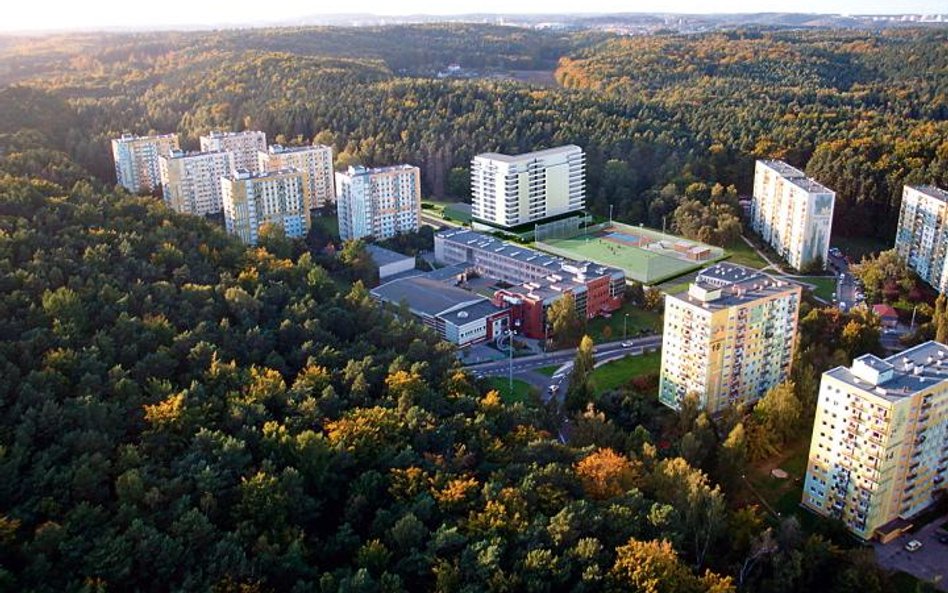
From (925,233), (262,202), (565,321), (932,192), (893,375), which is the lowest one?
(565,321)

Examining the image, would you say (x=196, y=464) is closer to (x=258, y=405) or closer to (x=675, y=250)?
(x=258, y=405)

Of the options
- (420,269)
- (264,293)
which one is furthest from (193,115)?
(264,293)

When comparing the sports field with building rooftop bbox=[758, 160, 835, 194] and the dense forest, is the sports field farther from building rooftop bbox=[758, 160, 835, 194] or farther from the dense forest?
the dense forest

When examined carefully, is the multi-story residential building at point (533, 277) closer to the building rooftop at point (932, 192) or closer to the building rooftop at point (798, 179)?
the building rooftop at point (798, 179)

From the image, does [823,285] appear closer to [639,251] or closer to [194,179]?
[639,251]

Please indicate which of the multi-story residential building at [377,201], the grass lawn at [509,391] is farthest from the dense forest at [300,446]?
the multi-story residential building at [377,201]

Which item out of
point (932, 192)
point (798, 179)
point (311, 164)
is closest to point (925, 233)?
point (932, 192)
